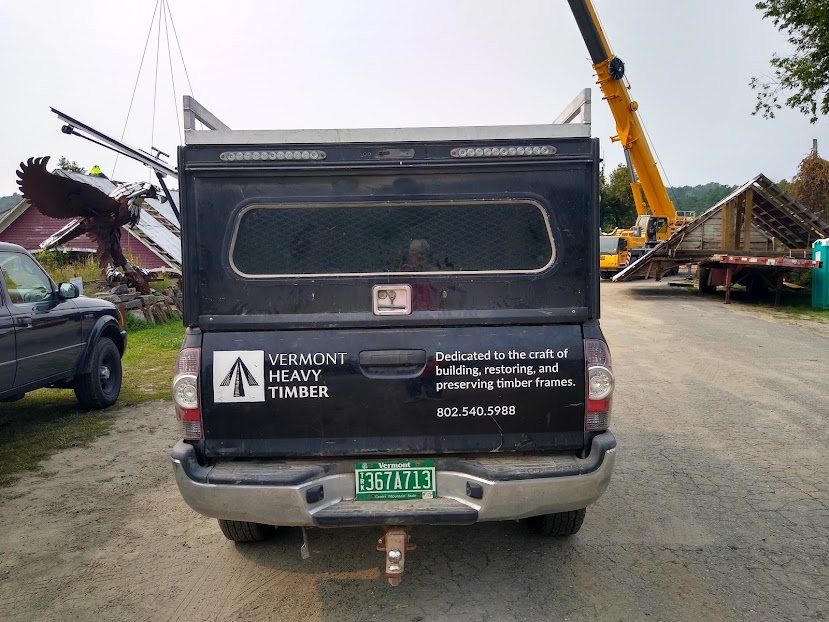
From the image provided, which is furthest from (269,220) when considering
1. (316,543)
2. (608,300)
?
(608,300)

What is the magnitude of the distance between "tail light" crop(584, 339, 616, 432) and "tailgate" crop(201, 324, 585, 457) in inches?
1.6

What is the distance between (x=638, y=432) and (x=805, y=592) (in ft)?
9.54

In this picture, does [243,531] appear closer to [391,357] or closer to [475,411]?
[391,357]

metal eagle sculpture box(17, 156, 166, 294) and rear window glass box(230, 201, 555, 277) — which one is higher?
metal eagle sculpture box(17, 156, 166, 294)

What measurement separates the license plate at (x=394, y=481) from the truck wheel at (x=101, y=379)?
5.36m

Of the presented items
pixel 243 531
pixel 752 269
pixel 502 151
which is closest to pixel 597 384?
pixel 502 151

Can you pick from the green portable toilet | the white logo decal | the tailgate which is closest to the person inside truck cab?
the tailgate

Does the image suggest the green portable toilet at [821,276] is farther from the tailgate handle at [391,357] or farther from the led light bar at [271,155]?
the led light bar at [271,155]

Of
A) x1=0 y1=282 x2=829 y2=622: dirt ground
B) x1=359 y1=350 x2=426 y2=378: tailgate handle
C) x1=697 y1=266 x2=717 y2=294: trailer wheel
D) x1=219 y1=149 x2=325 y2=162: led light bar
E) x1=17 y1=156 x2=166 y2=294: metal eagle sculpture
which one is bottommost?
x1=0 y1=282 x2=829 y2=622: dirt ground

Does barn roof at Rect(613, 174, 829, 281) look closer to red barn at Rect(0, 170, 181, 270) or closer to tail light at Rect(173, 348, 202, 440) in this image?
red barn at Rect(0, 170, 181, 270)

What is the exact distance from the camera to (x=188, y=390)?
320 centimetres

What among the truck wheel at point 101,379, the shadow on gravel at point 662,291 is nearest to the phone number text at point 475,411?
the truck wheel at point 101,379

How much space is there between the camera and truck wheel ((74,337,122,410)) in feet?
24.1

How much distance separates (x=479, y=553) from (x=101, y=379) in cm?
568
